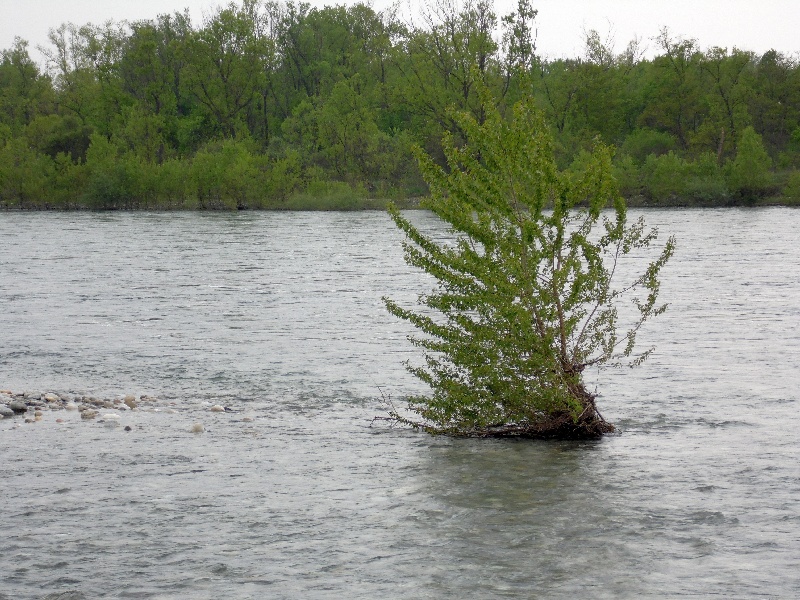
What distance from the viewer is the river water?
8.18m

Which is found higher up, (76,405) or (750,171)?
(750,171)

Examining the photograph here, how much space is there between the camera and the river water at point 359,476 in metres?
8.18

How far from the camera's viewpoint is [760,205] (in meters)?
82.8

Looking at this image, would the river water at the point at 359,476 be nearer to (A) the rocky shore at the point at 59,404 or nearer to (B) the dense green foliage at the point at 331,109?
(A) the rocky shore at the point at 59,404

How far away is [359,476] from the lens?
1104 centimetres

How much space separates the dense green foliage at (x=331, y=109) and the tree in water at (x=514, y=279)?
64052mm

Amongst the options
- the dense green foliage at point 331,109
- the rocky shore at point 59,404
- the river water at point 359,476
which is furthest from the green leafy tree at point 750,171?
A: the rocky shore at point 59,404

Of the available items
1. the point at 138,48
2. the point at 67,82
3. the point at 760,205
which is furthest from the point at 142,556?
the point at 67,82

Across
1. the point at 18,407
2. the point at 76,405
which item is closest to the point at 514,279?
the point at 76,405

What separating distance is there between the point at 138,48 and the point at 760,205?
65410 mm

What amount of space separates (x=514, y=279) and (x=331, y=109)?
297 ft

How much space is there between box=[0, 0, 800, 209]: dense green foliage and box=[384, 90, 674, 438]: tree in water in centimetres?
6405

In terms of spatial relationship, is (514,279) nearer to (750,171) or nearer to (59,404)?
(59,404)

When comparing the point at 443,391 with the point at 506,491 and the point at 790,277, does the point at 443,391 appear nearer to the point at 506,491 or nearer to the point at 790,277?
the point at 506,491
